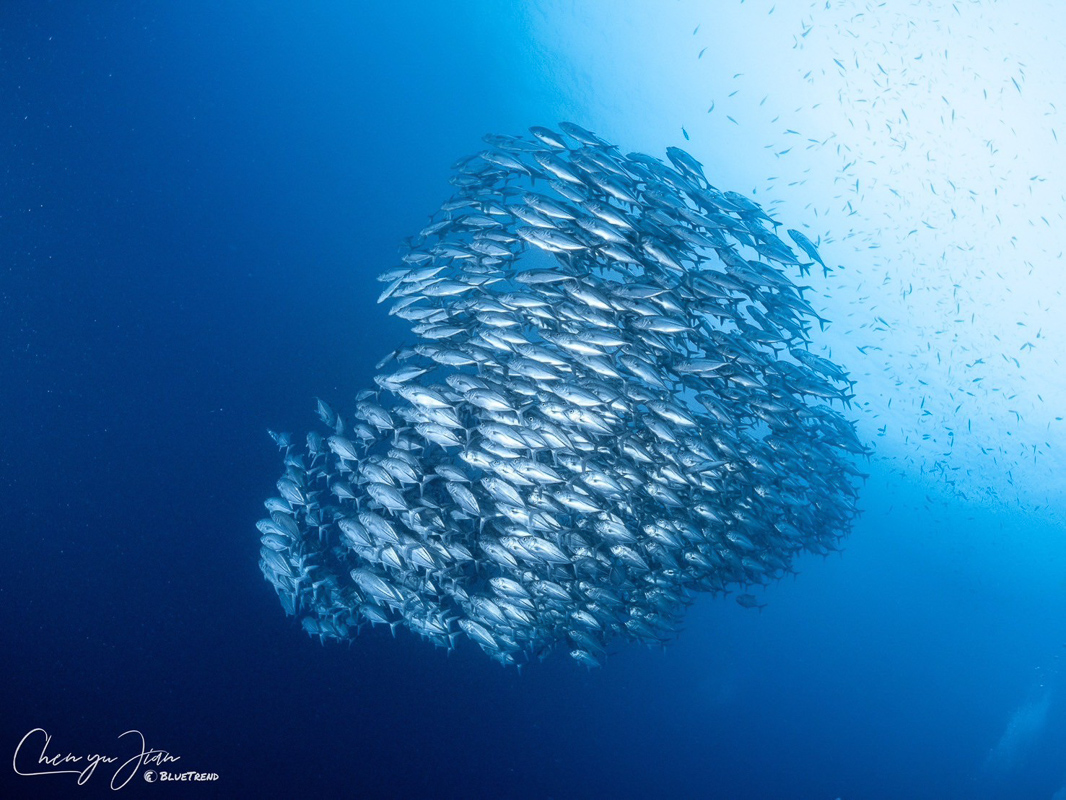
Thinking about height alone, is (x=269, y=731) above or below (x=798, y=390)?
below

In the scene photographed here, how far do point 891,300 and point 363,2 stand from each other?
30531 mm

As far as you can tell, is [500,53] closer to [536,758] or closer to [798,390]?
[798,390]

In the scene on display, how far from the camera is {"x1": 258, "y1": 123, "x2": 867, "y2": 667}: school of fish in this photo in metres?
5.48

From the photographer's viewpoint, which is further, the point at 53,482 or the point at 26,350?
the point at 26,350

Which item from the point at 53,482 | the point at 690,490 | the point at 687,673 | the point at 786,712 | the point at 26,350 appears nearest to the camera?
the point at 690,490

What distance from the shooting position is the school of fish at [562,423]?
216 inches

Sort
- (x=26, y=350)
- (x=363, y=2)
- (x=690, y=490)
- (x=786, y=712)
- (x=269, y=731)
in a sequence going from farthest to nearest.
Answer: (x=363, y=2), (x=786, y=712), (x=26, y=350), (x=269, y=731), (x=690, y=490)

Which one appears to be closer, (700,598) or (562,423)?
(562,423)

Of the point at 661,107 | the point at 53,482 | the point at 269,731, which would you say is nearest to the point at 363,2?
the point at 661,107

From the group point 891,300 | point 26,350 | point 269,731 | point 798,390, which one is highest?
point 891,300

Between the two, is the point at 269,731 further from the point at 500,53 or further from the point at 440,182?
the point at 500,53

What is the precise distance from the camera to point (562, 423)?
18.8 ft

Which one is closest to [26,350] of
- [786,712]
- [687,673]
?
[687,673]

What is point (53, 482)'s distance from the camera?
1170 cm
